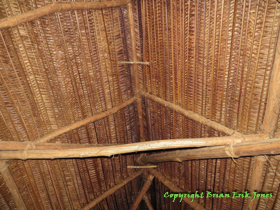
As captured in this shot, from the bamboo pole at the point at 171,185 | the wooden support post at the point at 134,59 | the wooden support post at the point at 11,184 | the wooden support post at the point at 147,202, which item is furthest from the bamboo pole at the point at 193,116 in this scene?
the wooden support post at the point at 11,184

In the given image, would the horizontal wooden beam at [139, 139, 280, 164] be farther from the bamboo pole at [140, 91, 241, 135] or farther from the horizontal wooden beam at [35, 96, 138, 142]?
the horizontal wooden beam at [35, 96, 138, 142]

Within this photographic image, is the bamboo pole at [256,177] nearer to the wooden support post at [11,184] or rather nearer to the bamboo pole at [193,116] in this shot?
the bamboo pole at [193,116]

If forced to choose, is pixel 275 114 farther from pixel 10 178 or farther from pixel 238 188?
pixel 10 178

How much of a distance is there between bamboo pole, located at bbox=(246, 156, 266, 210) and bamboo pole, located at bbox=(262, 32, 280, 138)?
438 mm

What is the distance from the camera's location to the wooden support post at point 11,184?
2.90m

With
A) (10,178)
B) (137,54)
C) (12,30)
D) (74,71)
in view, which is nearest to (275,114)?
(137,54)

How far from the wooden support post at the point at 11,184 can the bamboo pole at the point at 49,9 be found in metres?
1.93

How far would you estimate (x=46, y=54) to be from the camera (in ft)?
9.62

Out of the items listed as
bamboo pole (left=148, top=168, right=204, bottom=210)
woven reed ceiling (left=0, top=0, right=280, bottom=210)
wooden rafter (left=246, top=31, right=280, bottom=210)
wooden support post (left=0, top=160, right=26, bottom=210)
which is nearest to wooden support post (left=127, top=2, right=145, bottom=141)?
woven reed ceiling (left=0, top=0, right=280, bottom=210)

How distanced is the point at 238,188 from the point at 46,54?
3.51 metres

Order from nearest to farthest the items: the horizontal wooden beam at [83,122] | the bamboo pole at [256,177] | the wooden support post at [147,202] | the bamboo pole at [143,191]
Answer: the bamboo pole at [256,177] < the horizontal wooden beam at [83,122] < the bamboo pole at [143,191] < the wooden support post at [147,202]

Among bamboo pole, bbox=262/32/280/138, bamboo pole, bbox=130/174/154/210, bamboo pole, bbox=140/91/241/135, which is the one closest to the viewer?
bamboo pole, bbox=262/32/280/138

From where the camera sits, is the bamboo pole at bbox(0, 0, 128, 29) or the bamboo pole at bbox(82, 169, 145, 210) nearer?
the bamboo pole at bbox(0, 0, 128, 29)

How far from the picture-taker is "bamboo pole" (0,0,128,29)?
251cm
